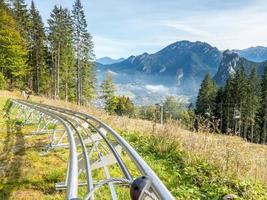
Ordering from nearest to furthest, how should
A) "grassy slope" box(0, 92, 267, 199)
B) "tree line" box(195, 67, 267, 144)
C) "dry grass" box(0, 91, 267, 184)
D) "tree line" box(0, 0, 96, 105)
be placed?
1. "grassy slope" box(0, 92, 267, 199)
2. "dry grass" box(0, 91, 267, 184)
3. "tree line" box(0, 0, 96, 105)
4. "tree line" box(195, 67, 267, 144)

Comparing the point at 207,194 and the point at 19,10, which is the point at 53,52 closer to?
the point at 19,10

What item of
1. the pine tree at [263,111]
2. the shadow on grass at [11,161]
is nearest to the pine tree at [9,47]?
the shadow on grass at [11,161]

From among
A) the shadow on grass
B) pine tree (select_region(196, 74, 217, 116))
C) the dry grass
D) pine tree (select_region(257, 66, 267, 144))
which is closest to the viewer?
the shadow on grass

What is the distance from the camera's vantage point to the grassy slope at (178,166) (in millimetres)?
6730

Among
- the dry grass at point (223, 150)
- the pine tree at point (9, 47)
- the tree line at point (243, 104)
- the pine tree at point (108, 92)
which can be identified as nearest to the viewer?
the dry grass at point (223, 150)

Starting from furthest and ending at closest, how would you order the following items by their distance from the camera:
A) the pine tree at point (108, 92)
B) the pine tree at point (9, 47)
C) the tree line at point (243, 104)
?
the pine tree at point (108, 92) → the tree line at point (243, 104) → the pine tree at point (9, 47)

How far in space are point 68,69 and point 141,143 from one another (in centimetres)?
5113

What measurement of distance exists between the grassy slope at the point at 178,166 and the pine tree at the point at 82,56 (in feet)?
131

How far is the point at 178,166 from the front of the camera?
8.61m

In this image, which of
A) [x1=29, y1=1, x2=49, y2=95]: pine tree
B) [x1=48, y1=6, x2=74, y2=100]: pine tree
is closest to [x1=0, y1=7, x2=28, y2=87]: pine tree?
[x1=48, y1=6, x2=74, y2=100]: pine tree

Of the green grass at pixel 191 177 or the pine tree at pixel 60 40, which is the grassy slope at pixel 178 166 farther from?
the pine tree at pixel 60 40

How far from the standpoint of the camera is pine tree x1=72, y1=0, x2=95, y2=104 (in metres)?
53.2

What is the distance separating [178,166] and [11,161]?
423 cm

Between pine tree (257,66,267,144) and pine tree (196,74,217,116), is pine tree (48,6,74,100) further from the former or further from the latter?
pine tree (257,66,267,144)
